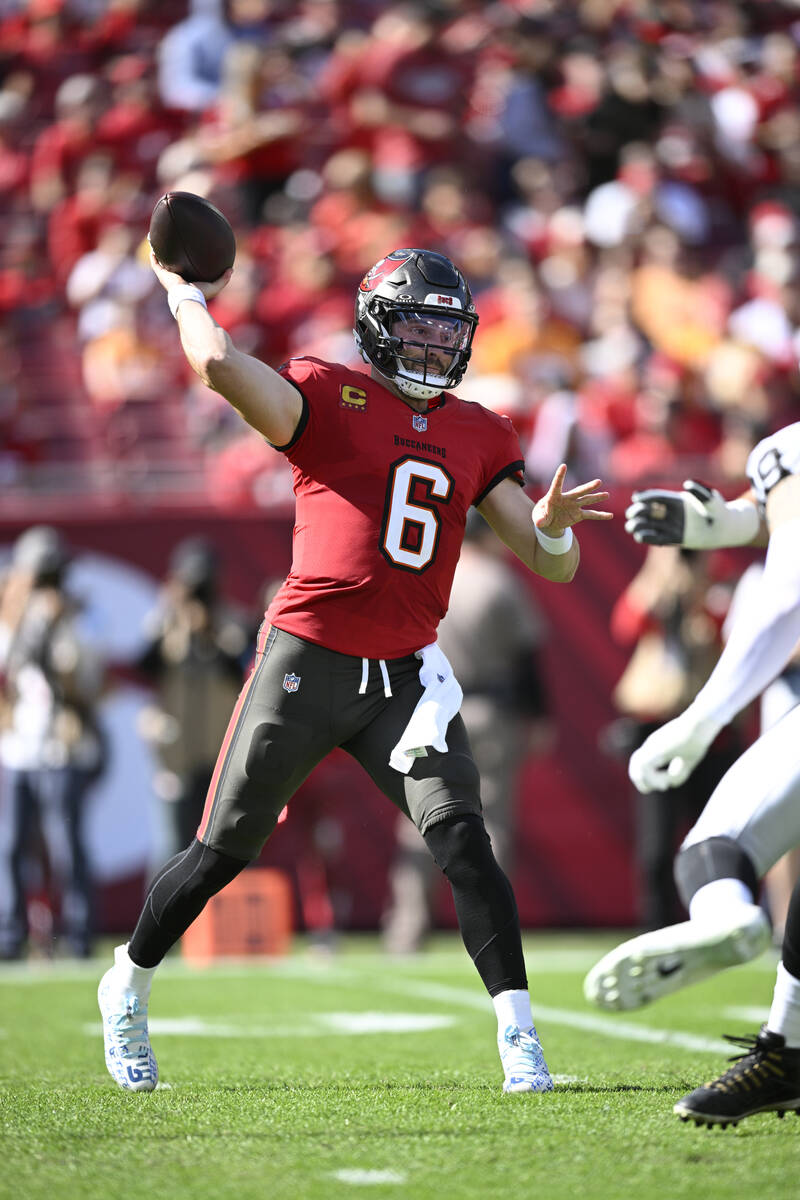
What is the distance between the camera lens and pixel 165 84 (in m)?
14.0

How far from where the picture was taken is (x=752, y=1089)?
3.34 metres

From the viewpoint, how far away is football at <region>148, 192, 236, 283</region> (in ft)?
12.9

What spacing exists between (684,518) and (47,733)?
5.00 meters

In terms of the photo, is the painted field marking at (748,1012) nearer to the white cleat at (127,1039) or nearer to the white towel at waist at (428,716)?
the white towel at waist at (428,716)

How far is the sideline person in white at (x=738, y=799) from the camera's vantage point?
9.45 feet

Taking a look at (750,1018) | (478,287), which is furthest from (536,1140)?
(478,287)

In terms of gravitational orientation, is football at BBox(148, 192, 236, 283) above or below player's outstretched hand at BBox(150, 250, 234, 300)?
above

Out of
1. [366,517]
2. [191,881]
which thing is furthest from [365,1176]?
[366,517]

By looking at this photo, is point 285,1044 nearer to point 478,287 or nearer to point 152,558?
point 152,558

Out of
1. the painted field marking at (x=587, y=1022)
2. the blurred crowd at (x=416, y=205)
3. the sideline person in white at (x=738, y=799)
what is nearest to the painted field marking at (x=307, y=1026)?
the painted field marking at (x=587, y=1022)

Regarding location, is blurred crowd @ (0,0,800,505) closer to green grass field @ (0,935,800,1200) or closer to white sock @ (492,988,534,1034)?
green grass field @ (0,935,800,1200)

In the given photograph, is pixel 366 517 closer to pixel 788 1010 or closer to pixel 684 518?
pixel 684 518

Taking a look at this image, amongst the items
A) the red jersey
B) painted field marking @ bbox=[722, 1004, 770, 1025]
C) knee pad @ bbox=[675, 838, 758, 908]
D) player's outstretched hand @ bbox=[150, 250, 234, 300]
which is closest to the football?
player's outstretched hand @ bbox=[150, 250, 234, 300]

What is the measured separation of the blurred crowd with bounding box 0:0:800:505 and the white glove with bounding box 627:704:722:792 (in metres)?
5.63
